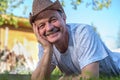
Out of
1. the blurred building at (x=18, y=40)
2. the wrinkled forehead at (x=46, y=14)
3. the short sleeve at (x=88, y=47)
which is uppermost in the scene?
the wrinkled forehead at (x=46, y=14)

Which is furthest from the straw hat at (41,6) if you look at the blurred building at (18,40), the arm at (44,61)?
the blurred building at (18,40)

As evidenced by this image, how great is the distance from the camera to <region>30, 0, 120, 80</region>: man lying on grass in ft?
12.9

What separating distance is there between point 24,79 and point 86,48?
120 cm

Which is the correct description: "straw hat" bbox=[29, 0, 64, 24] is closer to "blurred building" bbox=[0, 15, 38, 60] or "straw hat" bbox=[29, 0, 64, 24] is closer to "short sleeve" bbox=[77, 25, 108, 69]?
"short sleeve" bbox=[77, 25, 108, 69]

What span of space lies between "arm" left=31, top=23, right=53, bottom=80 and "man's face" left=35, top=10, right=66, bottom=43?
97 mm

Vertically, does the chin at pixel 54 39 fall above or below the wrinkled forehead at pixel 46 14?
below

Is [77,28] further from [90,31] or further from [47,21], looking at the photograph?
[47,21]

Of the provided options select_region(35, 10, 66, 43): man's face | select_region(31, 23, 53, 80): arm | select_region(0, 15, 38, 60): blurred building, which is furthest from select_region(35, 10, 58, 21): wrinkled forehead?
select_region(0, 15, 38, 60): blurred building

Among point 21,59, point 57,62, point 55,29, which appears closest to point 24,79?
point 57,62

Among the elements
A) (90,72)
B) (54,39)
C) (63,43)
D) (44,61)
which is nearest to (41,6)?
(54,39)

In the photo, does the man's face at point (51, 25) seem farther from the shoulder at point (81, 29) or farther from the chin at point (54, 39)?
the shoulder at point (81, 29)

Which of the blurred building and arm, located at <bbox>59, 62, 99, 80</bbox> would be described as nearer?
arm, located at <bbox>59, 62, 99, 80</bbox>

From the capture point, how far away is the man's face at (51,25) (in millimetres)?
3898

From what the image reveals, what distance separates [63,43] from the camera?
13.9 ft
